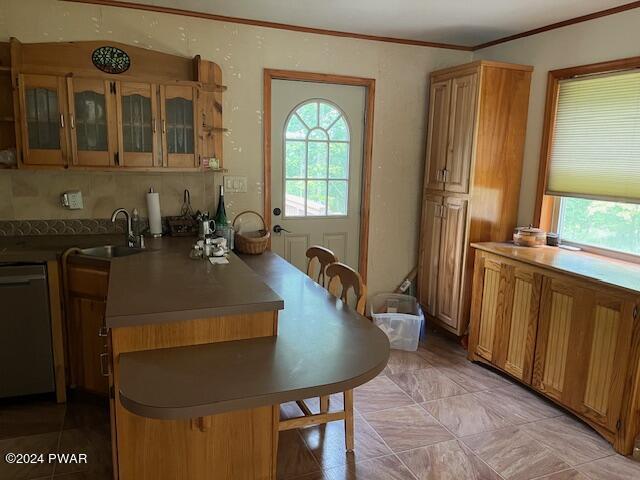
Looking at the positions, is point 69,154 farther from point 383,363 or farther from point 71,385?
point 383,363

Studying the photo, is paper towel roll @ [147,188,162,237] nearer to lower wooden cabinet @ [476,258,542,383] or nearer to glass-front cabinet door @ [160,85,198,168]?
glass-front cabinet door @ [160,85,198,168]

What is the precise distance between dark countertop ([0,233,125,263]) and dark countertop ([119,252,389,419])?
140 cm

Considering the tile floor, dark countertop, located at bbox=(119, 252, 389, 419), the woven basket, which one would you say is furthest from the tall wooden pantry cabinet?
dark countertop, located at bbox=(119, 252, 389, 419)

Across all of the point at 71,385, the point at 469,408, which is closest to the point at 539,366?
the point at 469,408

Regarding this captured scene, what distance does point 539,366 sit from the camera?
283cm

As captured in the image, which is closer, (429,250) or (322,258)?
(322,258)

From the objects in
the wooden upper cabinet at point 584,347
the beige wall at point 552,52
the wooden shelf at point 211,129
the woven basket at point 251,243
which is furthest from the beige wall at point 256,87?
the wooden upper cabinet at point 584,347

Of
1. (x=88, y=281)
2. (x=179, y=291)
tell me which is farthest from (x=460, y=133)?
(x=88, y=281)

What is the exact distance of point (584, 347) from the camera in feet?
8.32

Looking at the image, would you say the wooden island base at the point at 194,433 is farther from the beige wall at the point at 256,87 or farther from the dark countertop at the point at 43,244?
the beige wall at the point at 256,87

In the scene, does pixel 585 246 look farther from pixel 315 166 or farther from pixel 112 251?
pixel 112 251

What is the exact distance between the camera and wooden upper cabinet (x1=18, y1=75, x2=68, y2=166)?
2678mm

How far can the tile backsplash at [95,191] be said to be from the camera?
2.99 m

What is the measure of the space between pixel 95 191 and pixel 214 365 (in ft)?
7.18
